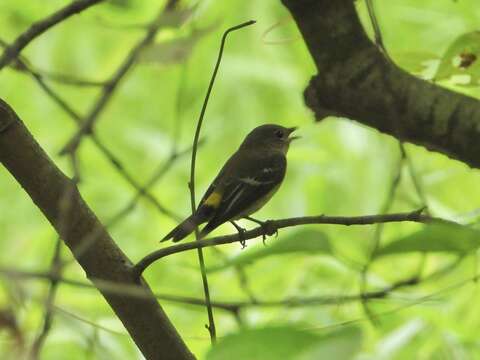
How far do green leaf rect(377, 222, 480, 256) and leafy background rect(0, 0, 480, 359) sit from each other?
0.61 m

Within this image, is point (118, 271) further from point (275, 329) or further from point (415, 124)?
point (275, 329)

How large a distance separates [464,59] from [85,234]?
80 cm

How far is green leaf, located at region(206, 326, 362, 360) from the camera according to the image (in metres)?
0.64

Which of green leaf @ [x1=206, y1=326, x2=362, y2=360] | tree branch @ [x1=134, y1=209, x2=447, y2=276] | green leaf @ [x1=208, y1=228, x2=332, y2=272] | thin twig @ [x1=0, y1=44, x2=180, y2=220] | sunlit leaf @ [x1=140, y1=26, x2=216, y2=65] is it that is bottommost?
green leaf @ [x1=206, y1=326, x2=362, y2=360]

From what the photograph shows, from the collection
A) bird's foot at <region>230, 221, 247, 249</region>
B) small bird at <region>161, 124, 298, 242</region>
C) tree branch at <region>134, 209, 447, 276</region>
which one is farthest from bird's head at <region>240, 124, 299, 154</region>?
tree branch at <region>134, 209, 447, 276</region>

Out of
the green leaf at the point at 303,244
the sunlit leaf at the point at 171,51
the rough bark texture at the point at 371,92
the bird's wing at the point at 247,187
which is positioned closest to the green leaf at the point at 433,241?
the green leaf at the point at 303,244

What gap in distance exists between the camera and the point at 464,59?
1.67 m

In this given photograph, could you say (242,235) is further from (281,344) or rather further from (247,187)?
(247,187)

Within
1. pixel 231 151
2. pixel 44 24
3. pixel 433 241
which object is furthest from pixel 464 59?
pixel 231 151

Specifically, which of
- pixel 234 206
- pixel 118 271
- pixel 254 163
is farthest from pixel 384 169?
pixel 118 271

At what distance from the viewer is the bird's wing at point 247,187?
2533 millimetres

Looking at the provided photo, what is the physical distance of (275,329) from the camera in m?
0.66

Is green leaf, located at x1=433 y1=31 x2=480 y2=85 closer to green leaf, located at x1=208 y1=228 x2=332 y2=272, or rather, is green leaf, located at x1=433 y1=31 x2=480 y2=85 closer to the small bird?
the small bird

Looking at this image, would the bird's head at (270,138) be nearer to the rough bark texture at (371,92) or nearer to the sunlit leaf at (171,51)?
the rough bark texture at (371,92)
